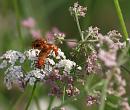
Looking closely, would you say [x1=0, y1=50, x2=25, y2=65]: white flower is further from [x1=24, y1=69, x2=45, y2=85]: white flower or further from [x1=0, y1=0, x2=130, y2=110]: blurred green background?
[x1=0, y1=0, x2=130, y2=110]: blurred green background

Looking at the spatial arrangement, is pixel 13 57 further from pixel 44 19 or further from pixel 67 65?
pixel 44 19

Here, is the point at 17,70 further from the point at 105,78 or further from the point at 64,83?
the point at 105,78

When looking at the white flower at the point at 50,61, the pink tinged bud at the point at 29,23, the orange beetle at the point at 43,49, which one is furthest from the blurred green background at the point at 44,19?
the white flower at the point at 50,61

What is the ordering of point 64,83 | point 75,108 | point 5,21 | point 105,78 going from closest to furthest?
point 105,78 < point 64,83 < point 75,108 < point 5,21

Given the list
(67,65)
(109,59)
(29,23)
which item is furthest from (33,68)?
(29,23)

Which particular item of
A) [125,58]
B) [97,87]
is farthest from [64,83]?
[125,58]

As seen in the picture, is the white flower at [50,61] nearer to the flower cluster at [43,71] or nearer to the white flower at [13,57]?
the flower cluster at [43,71]

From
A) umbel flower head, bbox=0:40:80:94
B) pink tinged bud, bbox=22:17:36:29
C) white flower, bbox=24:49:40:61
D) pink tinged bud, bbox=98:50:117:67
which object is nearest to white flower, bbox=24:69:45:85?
umbel flower head, bbox=0:40:80:94

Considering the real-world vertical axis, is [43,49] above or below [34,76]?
above
